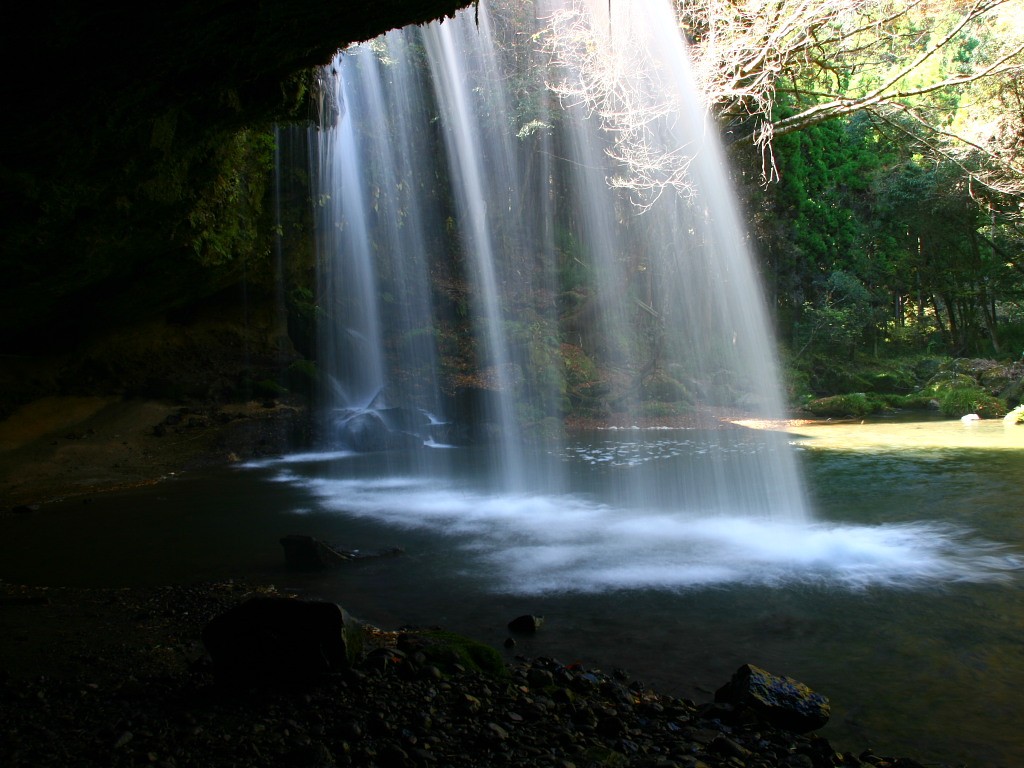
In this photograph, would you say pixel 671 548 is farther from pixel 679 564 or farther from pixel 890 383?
pixel 890 383

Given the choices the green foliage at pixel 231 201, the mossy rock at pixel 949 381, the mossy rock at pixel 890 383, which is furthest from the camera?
the mossy rock at pixel 890 383

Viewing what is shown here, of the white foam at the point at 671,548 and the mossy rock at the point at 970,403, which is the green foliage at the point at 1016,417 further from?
the white foam at the point at 671,548

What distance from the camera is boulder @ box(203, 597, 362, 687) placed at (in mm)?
3322

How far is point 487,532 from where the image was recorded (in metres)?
8.07

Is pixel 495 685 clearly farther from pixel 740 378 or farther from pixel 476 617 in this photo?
pixel 740 378

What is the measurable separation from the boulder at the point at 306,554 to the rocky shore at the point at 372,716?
2047mm

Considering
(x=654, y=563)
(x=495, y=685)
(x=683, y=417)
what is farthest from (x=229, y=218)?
(x=683, y=417)

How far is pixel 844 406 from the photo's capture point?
20.9m

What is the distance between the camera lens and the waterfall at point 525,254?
1641 cm

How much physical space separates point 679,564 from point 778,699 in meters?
3.04

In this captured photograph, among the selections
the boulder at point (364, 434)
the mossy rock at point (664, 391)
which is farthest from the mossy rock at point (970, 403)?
the boulder at point (364, 434)

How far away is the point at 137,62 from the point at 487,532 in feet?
18.2

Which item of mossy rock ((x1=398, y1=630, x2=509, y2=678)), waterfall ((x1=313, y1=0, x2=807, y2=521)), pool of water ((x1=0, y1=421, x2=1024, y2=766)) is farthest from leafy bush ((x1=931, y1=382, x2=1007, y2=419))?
mossy rock ((x1=398, y1=630, x2=509, y2=678))

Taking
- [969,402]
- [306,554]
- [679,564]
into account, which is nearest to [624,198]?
[969,402]
